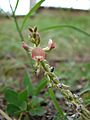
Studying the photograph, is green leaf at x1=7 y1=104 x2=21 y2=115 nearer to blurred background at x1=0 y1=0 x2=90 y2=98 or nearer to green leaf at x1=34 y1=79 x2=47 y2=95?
green leaf at x1=34 y1=79 x2=47 y2=95

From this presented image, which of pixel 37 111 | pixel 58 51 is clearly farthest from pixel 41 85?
pixel 58 51

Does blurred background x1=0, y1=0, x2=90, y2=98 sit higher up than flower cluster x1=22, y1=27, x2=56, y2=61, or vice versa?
flower cluster x1=22, y1=27, x2=56, y2=61

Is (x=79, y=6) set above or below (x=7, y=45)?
above

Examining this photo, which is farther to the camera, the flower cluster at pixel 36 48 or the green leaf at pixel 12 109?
the green leaf at pixel 12 109

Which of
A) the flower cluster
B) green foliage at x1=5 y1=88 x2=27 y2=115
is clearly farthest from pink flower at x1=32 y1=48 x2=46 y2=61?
green foliage at x1=5 y1=88 x2=27 y2=115

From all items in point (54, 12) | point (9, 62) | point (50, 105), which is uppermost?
→ point (50, 105)

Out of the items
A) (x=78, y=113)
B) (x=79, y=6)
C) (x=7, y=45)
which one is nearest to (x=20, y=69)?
(x=7, y=45)

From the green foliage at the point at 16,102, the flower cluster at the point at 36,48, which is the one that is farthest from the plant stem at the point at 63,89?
the green foliage at the point at 16,102

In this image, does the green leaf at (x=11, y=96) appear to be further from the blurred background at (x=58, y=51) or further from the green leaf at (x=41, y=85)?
the blurred background at (x=58, y=51)

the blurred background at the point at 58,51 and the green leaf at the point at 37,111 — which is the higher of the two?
the green leaf at the point at 37,111

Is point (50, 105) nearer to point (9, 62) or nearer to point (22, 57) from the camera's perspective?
point (9, 62)

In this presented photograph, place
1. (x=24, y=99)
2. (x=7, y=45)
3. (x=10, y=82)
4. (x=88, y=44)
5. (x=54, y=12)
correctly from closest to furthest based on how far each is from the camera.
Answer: (x=24, y=99), (x=10, y=82), (x=7, y=45), (x=88, y=44), (x=54, y=12)
